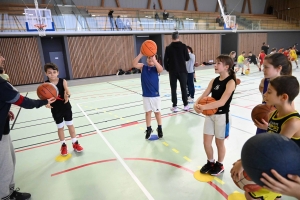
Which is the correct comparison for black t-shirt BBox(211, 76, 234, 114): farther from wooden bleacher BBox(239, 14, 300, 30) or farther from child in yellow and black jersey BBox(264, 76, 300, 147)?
wooden bleacher BBox(239, 14, 300, 30)

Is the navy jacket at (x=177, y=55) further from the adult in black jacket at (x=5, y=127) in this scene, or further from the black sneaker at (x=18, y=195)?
the black sneaker at (x=18, y=195)

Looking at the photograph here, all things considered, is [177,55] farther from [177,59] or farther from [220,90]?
[220,90]

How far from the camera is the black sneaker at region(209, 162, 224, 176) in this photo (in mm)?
2805

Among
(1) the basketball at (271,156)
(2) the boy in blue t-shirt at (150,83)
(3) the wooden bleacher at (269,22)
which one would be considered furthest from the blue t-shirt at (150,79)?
(3) the wooden bleacher at (269,22)

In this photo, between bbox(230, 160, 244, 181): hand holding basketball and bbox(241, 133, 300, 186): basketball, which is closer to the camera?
bbox(241, 133, 300, 186): basketball

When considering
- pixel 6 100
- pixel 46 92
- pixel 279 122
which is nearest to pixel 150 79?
pixel 46 92

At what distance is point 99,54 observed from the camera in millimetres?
16172

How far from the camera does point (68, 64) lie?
15086 millimetres

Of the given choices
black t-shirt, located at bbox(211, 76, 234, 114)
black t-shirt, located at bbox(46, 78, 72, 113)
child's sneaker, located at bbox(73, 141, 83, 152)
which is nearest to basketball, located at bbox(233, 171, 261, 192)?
black t-shirt, located at bbox(211, 76, 234, 114)

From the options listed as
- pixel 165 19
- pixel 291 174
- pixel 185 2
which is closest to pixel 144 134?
pixel 291 174

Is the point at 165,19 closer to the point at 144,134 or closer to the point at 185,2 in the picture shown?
the point at 185,2

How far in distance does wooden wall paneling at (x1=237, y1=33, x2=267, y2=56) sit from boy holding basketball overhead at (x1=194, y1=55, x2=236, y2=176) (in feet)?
→ 74.8

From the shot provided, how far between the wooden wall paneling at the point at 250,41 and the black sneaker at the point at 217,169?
74.9 ft

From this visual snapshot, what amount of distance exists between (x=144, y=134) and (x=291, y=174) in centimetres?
342
